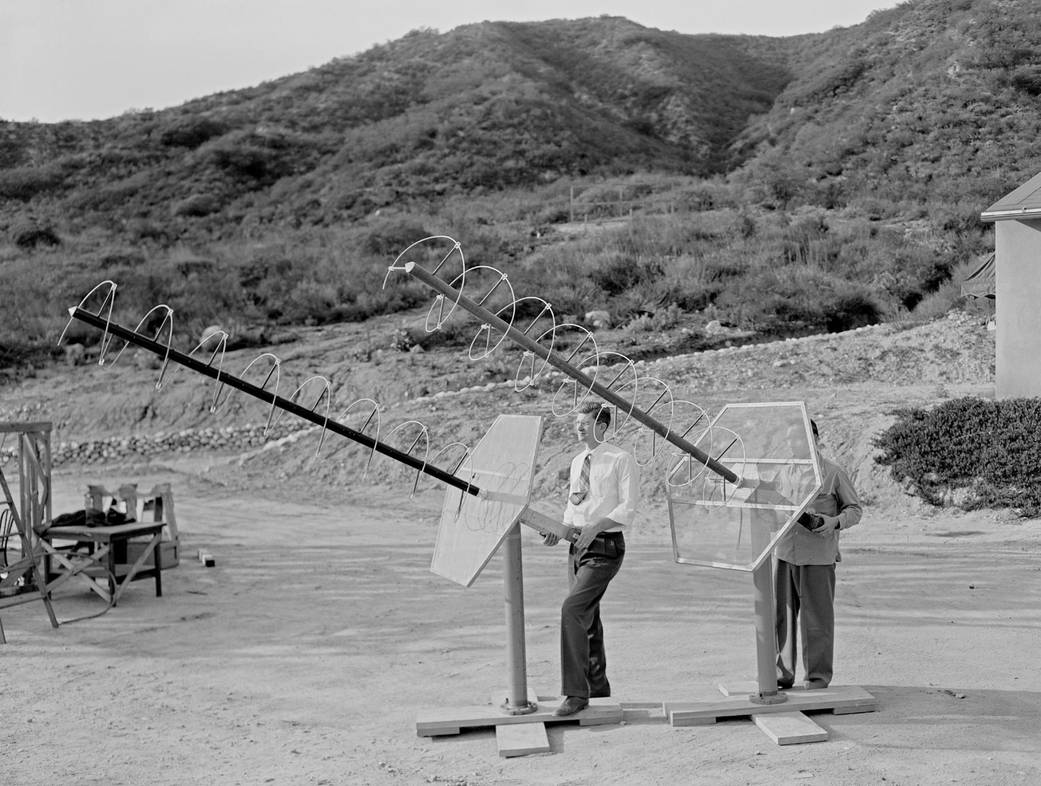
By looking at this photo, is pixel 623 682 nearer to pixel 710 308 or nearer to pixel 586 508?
pixel 586 508

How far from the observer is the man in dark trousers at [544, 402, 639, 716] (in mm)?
5688

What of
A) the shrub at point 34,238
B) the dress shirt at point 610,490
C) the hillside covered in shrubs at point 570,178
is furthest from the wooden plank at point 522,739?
the shrub at point 34,238

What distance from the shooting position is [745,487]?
231 inches

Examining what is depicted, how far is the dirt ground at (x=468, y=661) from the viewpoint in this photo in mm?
5391

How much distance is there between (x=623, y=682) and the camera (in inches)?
271

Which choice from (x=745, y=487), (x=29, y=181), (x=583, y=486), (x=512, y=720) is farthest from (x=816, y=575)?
(x=29, y=181)

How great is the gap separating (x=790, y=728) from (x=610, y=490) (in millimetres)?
1503

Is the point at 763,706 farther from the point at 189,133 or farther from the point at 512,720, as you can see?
the point at 189,133

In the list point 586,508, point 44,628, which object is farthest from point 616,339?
point 586,508

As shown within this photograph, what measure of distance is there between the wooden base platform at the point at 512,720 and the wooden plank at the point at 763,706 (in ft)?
1.12

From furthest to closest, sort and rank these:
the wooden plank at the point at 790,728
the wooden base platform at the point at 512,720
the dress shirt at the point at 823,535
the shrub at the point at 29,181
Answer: the shrub at the point at 29,181 < the dress shirt at the point at 823,535 < the wooden base platform at the point at 512,720 < the wooden plank at the point at 790,728

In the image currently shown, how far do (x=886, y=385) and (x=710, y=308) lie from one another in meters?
7.10

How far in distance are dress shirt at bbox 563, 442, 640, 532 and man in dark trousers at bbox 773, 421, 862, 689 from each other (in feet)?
3.19

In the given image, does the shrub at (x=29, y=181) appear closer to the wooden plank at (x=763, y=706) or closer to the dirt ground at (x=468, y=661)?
the dirt ground at (x=468, y=661)
